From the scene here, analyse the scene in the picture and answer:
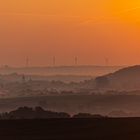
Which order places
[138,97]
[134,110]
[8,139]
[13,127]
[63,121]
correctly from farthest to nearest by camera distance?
[138,97] < [134,110] < [63,121] < [13,127] < [8,139]

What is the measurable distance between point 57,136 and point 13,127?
7.54 ft

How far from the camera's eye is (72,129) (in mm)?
18797

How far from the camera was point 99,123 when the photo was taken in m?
20.0

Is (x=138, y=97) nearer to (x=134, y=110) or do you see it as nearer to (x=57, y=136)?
(x=134, y=110)

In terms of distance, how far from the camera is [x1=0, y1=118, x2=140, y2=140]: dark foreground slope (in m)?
17.5

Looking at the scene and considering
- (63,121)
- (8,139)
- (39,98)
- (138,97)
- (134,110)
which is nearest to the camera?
(8,139)

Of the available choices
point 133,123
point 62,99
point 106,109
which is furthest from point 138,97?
point 133,123

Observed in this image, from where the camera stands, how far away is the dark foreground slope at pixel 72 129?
57.5 ft

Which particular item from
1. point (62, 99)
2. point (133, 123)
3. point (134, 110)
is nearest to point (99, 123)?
point (133, 123)

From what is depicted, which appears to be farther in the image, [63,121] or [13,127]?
[63,121]

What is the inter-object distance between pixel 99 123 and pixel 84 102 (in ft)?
441

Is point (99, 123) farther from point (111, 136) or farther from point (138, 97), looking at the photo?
point (138, 97)

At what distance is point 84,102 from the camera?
506 ft

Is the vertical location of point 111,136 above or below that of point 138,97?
below
